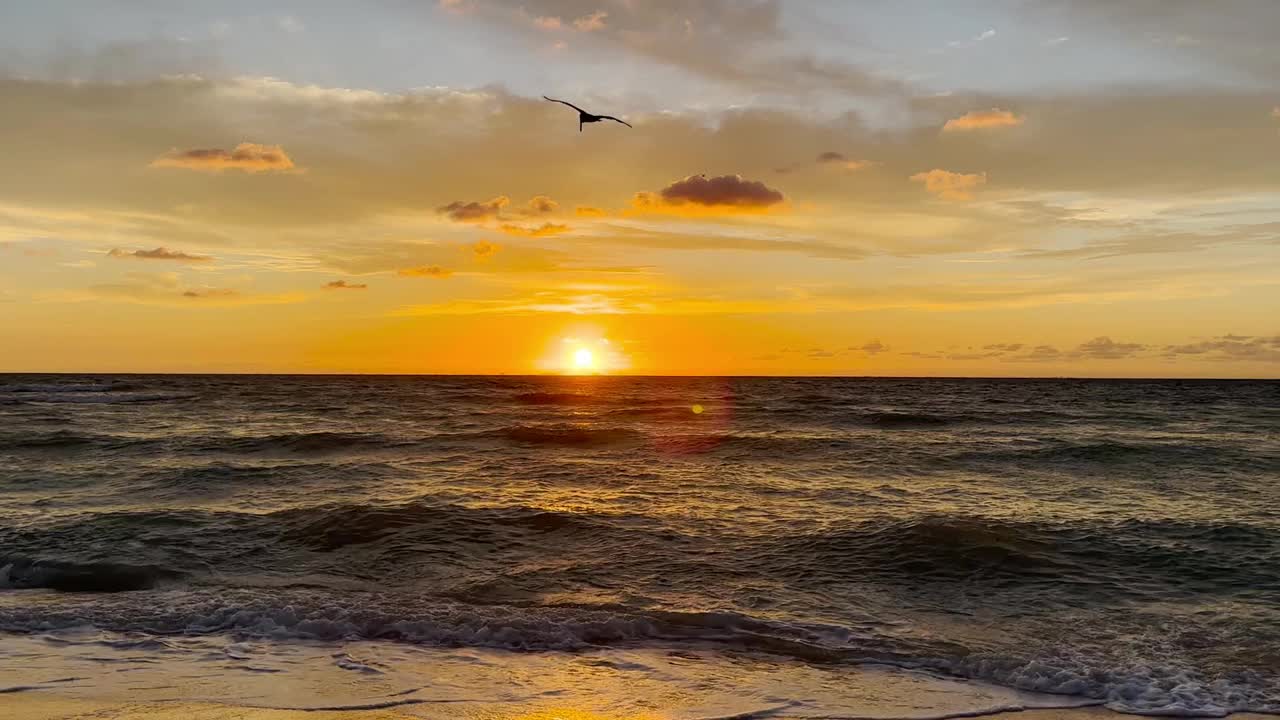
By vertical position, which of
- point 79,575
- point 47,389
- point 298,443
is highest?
point 47,389

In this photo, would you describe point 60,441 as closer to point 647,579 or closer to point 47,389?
point 647,579

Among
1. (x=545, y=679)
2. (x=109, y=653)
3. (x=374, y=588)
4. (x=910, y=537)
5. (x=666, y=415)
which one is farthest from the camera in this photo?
(x=666, y=415)

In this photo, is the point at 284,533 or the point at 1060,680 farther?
the point at 284,533

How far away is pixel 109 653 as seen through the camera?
964 centimetres

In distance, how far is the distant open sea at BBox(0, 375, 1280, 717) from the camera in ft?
29.8

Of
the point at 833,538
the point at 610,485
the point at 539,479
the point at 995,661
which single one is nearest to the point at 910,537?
the point at 833,538

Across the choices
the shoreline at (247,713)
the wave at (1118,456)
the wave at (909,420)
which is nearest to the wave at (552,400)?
the wave at (909,420)

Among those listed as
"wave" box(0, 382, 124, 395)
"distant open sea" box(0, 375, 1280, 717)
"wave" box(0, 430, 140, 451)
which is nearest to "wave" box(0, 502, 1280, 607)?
"distant open sea" box(0, 375, 1280, 717)

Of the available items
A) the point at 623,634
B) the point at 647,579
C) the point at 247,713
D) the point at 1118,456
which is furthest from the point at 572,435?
the point at 247,713

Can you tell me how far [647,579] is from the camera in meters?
13.7

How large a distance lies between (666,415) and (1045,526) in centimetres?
3788

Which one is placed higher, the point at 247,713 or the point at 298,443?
the point at 298,443

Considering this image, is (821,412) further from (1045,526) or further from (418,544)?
(418,544)

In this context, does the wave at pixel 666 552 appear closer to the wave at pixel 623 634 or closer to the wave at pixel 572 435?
the wave at pixel 623 634
